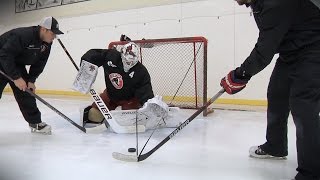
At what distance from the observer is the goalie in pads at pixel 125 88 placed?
93.7 inches

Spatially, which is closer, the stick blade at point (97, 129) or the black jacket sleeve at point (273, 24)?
the black jacket sleeve at point (273, 24)

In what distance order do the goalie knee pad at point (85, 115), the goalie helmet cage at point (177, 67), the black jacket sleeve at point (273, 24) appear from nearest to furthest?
the black jacket sleeve at point (273, 24) → the goalie knee pad at point (85, 115) → the goalie helmet cage at point (177, 67)

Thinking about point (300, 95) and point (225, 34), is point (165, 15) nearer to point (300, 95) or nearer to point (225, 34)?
point (225, 34)

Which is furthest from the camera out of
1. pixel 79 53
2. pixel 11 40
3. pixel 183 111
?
pixel 79 53

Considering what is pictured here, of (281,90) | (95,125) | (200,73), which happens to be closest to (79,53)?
(200,73)

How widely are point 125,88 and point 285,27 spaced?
5.11 feet

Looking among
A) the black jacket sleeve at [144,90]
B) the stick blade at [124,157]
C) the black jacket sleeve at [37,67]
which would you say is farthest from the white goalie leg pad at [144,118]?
the black jacket sleeve at [37,67]

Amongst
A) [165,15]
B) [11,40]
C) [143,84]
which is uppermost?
[165,15]

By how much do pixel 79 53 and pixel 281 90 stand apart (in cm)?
427

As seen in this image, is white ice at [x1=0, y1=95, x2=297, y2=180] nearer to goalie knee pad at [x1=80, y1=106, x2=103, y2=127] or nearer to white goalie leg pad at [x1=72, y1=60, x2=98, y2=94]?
goalie knee pad at [x1=80, y1=106, x2=103, y2=127]

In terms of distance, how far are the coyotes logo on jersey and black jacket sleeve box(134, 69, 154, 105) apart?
143 mm

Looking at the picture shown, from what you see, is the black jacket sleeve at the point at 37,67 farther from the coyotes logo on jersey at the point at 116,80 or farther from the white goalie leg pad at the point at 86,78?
the coyotes logo on jersey at the point at 116,80

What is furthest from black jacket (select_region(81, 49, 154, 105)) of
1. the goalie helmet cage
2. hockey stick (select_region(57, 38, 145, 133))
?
the goalie helmet cage

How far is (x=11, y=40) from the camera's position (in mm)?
2242
